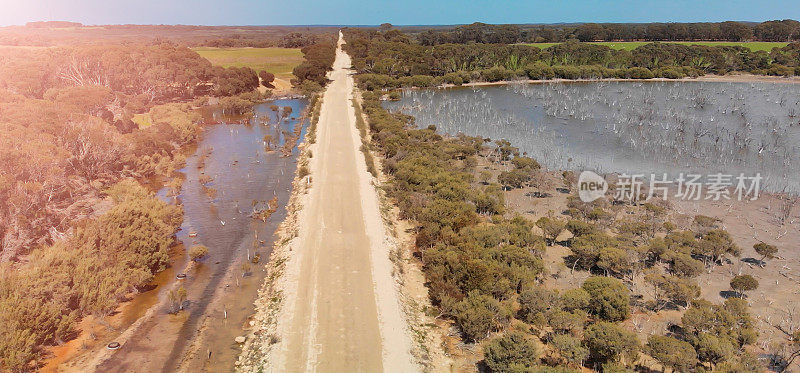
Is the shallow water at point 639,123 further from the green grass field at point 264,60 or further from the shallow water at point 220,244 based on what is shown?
the green grass field at point 264,60

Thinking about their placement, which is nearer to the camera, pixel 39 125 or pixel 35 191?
pixel 35 191

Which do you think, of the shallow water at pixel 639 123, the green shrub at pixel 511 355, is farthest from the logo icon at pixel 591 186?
the green shrub at pixel 511 355

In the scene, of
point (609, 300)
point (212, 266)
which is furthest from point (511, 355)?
point (212, 266)

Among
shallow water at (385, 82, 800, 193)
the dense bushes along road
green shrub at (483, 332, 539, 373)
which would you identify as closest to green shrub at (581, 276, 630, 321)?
the dense bushes along road

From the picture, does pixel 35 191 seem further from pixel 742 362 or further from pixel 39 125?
pixel 742 362

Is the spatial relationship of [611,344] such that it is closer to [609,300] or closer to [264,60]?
[609,300]

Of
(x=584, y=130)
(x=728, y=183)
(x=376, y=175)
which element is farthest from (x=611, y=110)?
(x=376, y=175)

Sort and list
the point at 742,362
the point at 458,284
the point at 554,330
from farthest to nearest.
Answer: the point at 458,284 → the point at 554,330 → the point at 742,362
